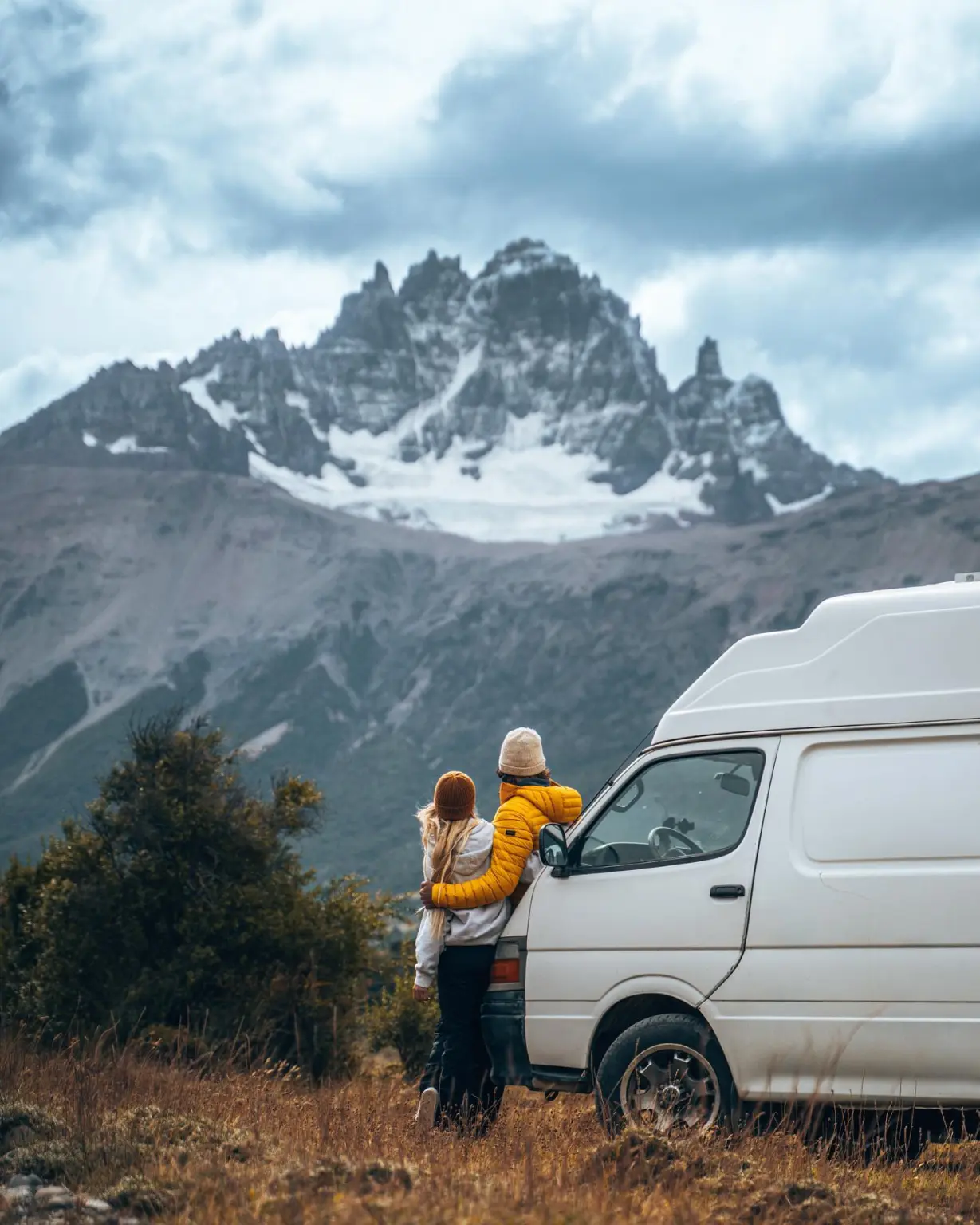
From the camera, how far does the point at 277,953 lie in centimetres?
1543

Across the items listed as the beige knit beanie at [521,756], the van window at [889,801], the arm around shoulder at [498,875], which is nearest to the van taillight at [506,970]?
the arm around shoulder at [498,875]

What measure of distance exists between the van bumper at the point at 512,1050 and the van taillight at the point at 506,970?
0.22ft

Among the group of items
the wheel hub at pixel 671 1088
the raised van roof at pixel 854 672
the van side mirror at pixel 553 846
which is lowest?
the wheel hub at pixel 671 1088

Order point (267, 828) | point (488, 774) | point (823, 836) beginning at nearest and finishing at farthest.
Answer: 1. point (823, 836)
2. point (267, 828)
3. point (488, 774)

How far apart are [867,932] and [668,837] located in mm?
1133

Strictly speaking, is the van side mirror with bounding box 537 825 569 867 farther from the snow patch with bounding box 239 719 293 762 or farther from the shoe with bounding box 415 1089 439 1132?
the snow patch with bounding box 239 719 293 762

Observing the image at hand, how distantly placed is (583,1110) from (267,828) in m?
8.92

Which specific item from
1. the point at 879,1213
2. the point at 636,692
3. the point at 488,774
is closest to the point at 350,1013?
the point at 879,1213

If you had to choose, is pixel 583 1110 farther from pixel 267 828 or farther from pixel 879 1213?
pixel 267 828

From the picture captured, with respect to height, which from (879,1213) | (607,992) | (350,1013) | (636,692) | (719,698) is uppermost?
(636,692)

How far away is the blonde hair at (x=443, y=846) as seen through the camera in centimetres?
755

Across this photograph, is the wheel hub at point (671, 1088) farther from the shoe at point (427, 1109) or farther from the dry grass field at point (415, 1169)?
the shoe at point (427, 1109)

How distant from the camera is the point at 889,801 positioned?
21.5ft

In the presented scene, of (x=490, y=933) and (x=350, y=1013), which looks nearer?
(x=490, y=933)
